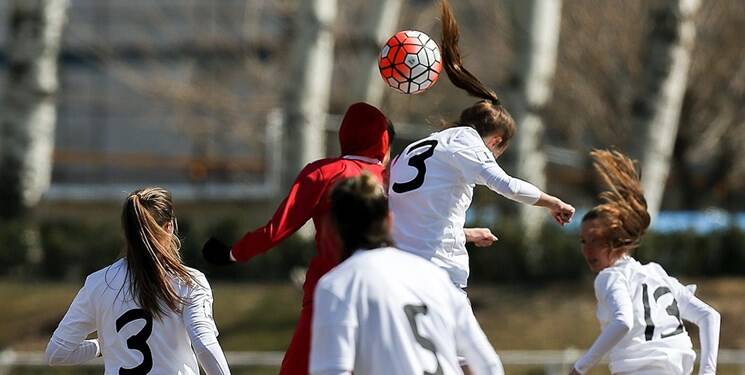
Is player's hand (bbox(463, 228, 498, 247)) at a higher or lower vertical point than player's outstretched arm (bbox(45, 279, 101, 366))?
higher

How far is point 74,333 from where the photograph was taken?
20.1 ft

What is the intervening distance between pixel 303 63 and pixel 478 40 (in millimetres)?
9474

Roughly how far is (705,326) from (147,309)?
9.59 ft

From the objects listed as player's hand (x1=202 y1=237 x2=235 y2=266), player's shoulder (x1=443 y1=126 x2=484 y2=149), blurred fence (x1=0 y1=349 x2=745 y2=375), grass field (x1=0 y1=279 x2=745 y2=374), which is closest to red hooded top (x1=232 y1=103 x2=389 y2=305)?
player's hand (x1=202 y1=237 x2=235 y2=266)

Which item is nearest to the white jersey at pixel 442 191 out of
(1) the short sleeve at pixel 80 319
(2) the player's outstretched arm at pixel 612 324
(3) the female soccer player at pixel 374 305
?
(2) the player's outstretched arm at pixel 612 324

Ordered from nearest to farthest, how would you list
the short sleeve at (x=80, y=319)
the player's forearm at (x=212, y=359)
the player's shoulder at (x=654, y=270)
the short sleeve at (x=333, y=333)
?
the short sleeve at (x=333, y=333), the player's forearm at (x=212, y=359), the short sleeve at (x=80, y=319), the player's shoulder at (x=654, y=270)

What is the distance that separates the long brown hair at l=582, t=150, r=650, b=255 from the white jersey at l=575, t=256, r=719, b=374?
184 millimetres

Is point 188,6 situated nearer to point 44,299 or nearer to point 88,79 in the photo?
point 88,79

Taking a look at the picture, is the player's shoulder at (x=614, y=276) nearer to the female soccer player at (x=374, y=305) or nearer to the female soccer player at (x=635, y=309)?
Answer: the female soccer player at (x=635, y=309)

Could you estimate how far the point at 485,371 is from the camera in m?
4.87

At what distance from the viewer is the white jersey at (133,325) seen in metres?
6.00

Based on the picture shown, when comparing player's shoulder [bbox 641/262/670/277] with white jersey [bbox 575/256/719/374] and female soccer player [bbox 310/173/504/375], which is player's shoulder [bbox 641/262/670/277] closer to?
white jersey [bbox 575/256/719/374]

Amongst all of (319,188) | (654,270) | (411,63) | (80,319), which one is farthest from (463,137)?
(80,319)

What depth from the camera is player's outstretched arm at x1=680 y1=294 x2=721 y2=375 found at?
6938 mm
